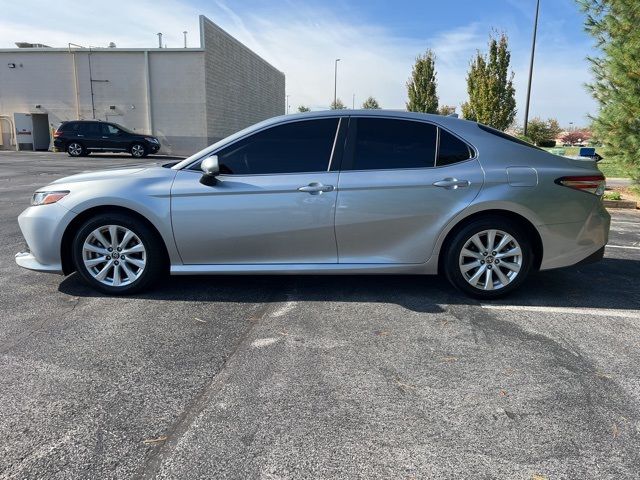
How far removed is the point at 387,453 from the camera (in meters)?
2.33

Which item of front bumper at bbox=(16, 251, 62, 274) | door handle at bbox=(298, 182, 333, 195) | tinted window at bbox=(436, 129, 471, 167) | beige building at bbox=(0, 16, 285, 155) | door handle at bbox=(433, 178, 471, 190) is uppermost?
beige building at bbox=(0, 16, 285, 155)

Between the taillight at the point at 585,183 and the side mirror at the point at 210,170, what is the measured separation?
9.59ft

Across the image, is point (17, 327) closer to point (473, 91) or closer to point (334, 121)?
point (334, 121)

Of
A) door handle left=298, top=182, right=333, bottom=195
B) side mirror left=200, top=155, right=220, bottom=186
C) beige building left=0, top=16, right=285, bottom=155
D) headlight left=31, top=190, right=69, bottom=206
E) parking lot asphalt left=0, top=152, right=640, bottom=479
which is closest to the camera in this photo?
parking lot asphalt left=0, top=152, right=640, bottom=479

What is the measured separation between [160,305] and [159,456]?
2.12 m

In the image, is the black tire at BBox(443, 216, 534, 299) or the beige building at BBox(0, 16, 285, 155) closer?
the black tire at BBox(443, 216, 534, 299)

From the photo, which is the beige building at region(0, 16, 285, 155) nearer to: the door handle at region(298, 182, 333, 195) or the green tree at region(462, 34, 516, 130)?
the green tree at region(462, 34, 516, 130)

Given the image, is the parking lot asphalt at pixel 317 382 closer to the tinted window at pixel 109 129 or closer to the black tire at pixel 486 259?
the black tire at pixel 486 259

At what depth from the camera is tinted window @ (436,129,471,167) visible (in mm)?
4371

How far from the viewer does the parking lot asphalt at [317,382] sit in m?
2.28

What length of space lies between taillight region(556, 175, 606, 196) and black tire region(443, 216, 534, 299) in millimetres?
544

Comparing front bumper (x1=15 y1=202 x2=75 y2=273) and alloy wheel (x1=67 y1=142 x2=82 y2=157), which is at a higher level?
alloy wheel (x1=67 y1=142 x2=82 y2=157)

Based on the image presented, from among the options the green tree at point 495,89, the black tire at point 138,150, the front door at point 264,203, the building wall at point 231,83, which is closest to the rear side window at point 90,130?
the black tire at point 138,150

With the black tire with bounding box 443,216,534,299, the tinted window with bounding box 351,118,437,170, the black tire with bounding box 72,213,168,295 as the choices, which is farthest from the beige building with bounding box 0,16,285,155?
the black tire with bounding box 443,216,534,299
